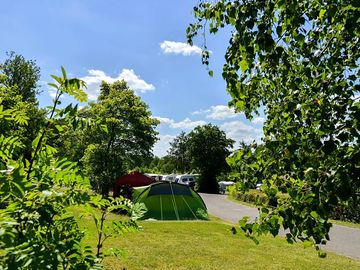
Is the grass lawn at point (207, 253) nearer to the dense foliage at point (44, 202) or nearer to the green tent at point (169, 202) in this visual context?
the green tent at point (169, 202)

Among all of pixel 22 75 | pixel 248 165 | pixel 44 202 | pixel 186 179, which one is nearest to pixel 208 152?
pixel 186 179

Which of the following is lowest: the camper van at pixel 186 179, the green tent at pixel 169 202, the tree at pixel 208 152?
the green tent at pixel 169 202

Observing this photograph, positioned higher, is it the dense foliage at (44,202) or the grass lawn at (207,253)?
the dense foliage at (44,202)

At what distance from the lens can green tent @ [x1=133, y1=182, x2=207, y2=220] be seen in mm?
18656

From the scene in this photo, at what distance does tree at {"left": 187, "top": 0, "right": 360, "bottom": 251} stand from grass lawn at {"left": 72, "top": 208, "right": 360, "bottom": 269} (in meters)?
5.55

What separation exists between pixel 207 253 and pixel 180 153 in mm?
89839

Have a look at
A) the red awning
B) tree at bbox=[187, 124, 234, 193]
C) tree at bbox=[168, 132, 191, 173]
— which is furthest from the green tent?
tree at bbox=[168, 132, 191, 173]

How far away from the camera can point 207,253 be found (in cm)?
1068

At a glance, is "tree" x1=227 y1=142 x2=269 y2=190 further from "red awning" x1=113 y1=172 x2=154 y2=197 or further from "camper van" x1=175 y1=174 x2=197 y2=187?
"camper van" x1=175 y1=174 x2=197 y2=187

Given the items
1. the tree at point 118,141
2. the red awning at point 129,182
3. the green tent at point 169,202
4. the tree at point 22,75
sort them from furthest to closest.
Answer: the tree at point 22,75
the tree at point 118,141
the red awning at point 129,182
the green tent at point 169,202

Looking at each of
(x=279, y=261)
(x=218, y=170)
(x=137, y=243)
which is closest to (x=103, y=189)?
(x=137, y=243)

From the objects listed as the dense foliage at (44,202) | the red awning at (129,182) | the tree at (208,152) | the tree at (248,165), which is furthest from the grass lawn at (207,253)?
the tree at (208,152)

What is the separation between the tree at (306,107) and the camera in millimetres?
2406

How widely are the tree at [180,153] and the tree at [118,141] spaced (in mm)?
67464
